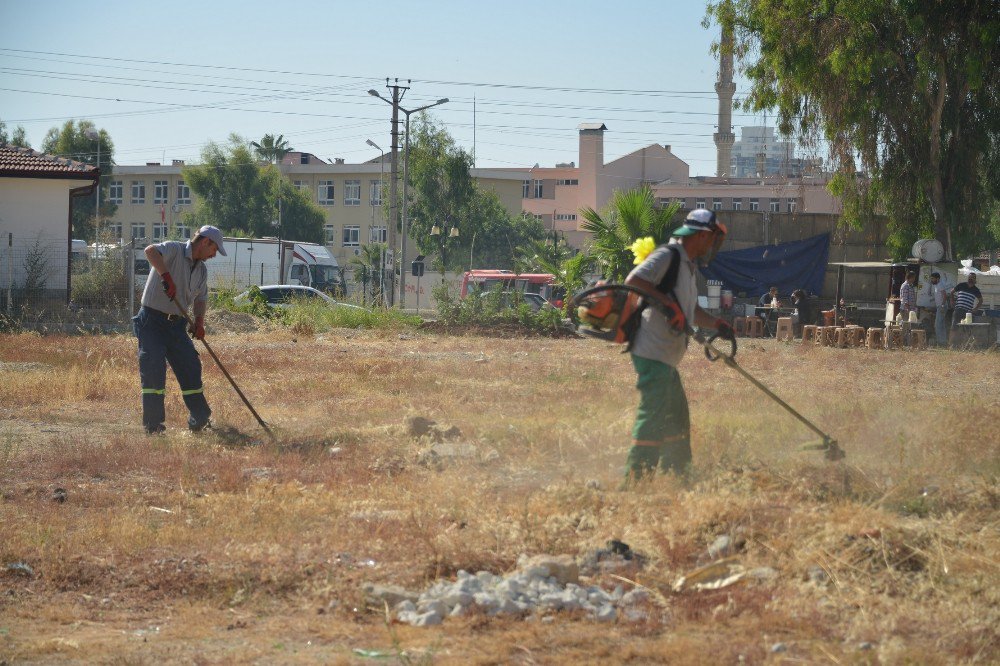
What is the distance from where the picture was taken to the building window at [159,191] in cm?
8462

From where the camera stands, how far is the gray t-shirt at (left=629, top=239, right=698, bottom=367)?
6586 mm

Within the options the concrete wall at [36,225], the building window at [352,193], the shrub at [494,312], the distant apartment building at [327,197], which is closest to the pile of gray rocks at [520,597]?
the shrub at [494,312]

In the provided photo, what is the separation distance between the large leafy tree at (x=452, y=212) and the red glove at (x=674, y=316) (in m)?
49.8

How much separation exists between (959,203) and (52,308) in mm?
20920

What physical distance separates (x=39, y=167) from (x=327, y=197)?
5769 centimetres

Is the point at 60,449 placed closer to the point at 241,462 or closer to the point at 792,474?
the point at 241,462

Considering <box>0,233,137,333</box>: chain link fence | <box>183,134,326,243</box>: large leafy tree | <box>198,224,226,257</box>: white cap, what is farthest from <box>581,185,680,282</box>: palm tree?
<box>183,134,326,243</box>: large leafy tree

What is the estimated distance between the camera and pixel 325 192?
270 feet

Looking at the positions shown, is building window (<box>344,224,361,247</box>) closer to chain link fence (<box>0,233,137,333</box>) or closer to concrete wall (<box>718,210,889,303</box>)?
concrete wall (<box>718,210,889,303</box>)

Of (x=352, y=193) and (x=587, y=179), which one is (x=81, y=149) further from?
(x=587, y=179)

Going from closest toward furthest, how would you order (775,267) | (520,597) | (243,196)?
(520,597), (775,267), (243,196)

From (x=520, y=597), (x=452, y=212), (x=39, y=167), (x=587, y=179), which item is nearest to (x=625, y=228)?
(x=39, y=167)

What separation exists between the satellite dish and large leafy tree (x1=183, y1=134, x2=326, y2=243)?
49.3 m

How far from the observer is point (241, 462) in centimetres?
785
